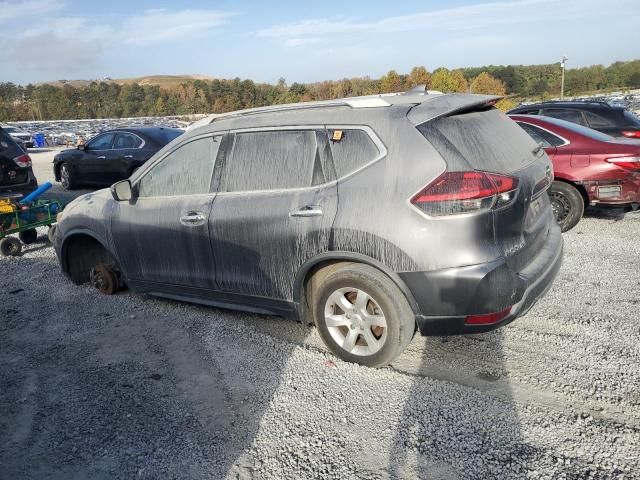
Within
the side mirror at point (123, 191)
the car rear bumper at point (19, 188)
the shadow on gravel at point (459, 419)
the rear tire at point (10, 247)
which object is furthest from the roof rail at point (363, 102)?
the car rear bumper at point (19, 188)

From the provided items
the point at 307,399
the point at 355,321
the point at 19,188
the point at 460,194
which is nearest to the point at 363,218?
the point at 460,194

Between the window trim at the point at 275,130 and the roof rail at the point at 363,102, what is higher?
the roof rail at the point at 363,102

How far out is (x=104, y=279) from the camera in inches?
210

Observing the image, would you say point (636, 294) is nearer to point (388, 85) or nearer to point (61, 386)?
point (61, 386)

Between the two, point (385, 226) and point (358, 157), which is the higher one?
point (358, 157)

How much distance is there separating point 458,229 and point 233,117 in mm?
2085

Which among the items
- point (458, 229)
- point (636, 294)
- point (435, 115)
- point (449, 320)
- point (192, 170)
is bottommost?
point (636, 294)

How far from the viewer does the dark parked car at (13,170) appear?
8.38 meters

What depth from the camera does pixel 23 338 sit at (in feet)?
14.9

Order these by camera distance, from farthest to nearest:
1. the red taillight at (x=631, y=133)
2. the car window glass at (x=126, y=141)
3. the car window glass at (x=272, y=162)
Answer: the car window glass at (x=126, y=141), the red taillight at (x=631, y=133), the car window glass at (x=272, y=162)

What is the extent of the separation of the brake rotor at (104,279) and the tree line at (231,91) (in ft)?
174

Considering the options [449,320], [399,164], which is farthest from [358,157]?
[449,320]

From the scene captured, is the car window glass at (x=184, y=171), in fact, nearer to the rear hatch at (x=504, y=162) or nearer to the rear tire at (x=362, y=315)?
the rear tire at (x=362, y=315)

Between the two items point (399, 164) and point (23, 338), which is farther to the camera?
point (23, 338)
